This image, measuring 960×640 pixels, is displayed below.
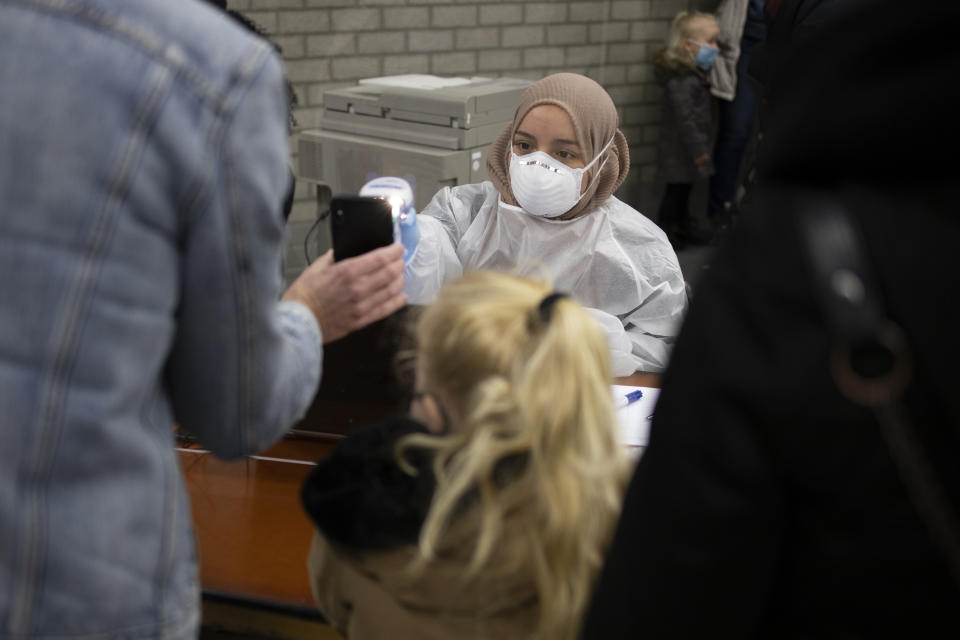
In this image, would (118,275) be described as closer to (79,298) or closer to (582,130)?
(79,298)

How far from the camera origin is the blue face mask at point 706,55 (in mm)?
5488

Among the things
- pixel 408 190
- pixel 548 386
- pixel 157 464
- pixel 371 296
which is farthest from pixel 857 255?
pixel 408 190

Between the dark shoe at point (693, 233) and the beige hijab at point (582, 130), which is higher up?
the beige hijab at point (582, 130)

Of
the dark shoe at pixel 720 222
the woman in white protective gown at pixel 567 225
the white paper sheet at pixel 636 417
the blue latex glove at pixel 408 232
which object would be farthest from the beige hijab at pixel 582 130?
the dark shoe at pixel 720 222

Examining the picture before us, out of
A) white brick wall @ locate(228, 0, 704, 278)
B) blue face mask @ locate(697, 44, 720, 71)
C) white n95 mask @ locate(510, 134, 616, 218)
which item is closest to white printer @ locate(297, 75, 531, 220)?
white n95 mask @ locate(510, 134, 616, 218)

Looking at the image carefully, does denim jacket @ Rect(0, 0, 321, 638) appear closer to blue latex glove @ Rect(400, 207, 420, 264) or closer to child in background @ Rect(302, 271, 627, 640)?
child in background @ Rect(302, 271, 627, 640)

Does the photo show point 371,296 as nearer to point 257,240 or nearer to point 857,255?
point 257,240

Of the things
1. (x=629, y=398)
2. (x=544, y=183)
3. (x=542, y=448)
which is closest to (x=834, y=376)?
(x=542, y=448)

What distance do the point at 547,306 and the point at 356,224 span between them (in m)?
0.48

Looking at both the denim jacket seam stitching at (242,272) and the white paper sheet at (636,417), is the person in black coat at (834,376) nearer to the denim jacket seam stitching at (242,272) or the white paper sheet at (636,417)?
the denim jacket seam stitching at (242,272)

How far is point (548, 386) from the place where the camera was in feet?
3.25

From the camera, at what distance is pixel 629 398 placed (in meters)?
1.74

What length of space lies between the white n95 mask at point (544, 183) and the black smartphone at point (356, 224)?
0.95 m

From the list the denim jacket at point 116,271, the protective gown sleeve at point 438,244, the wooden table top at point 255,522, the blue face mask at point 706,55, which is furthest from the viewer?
the blue face mask at point 706,55
